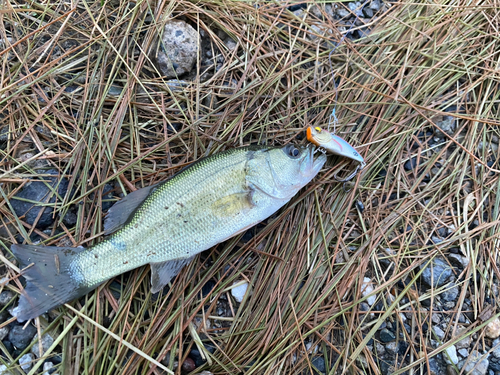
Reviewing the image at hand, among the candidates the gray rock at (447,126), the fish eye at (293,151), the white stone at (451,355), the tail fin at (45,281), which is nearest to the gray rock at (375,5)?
the gray rock at (447,126)

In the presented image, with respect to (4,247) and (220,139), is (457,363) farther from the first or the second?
(4,247)

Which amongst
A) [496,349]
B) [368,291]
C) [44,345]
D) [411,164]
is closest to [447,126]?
[411,164]

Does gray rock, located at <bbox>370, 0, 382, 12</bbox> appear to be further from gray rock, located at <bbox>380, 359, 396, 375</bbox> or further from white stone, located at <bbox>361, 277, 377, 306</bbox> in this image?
gray rock, located at <bbox>380, 359, 396, 375</bbox>

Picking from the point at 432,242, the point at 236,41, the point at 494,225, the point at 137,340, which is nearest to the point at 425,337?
the point at 432,242

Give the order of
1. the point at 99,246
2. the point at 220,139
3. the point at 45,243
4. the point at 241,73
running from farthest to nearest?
the point at 241,73
the point at 220,139
the point at 45,243
the point at 99,246

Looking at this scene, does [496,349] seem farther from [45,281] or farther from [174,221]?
[45,281]

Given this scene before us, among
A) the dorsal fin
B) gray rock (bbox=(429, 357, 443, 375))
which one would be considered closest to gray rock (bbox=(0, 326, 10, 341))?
the dorsal fin
